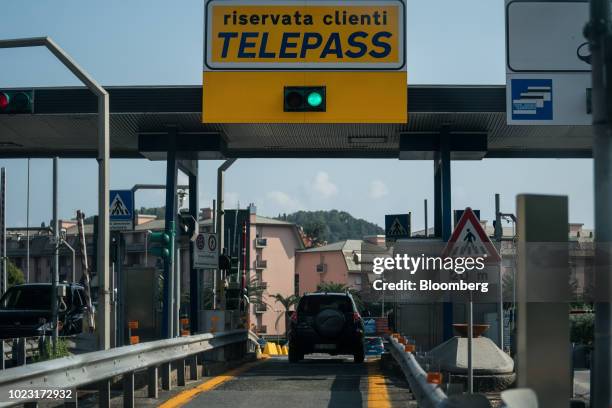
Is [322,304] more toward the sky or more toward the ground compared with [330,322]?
more toward the sky

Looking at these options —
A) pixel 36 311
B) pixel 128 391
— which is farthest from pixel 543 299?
pixel 36 311

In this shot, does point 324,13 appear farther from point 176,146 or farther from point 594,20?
point 594,20

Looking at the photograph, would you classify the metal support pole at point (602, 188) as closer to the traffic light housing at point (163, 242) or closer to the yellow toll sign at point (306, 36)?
the yellow toll sign at point (306, 36)

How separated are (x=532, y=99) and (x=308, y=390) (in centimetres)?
791

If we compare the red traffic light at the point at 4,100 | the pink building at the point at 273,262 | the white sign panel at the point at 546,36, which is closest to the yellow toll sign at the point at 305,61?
the white sign panel at the point at 546,36

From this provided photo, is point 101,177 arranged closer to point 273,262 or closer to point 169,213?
point 169,213

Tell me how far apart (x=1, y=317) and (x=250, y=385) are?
32.9ft

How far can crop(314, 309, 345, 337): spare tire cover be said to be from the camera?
76.3ft

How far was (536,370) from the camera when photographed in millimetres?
4930

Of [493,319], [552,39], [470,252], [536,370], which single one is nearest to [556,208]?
[536,370]

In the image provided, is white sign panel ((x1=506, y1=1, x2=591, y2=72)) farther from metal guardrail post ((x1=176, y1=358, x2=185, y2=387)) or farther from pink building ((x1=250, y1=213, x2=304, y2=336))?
pink building ((x1=250, y1=213, x2=304, y2=336))

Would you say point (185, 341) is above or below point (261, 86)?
below

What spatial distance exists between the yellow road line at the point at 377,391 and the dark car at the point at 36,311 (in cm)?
842

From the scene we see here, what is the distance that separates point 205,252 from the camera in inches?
989
